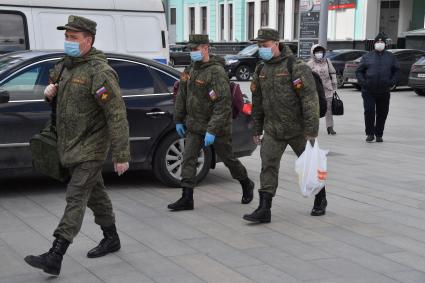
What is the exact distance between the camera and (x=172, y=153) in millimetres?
7594

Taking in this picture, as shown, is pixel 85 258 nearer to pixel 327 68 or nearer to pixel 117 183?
pixel 117 183

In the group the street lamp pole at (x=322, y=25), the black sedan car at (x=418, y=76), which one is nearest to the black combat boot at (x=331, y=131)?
the street lamp pole at (x=322, y=25)

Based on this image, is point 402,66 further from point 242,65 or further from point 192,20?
point 192,20

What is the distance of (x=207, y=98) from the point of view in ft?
21.0

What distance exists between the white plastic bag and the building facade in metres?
28.4

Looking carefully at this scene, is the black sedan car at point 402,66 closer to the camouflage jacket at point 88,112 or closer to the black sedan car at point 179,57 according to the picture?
the black sedan car at point 179,57

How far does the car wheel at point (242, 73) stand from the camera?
2864 centimetres

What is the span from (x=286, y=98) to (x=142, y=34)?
8.32 m

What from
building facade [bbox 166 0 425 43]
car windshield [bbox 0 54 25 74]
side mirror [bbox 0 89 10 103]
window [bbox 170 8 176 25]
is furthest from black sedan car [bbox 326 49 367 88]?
window [bbox 170 8 176 25]

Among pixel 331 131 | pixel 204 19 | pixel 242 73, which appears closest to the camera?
pixel 331 131

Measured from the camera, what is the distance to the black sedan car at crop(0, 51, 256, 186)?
6.76 meters

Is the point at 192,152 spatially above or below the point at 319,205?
above

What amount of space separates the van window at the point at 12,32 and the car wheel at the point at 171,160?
5.97 meters

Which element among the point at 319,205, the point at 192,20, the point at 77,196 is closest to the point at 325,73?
the point at 319,205
